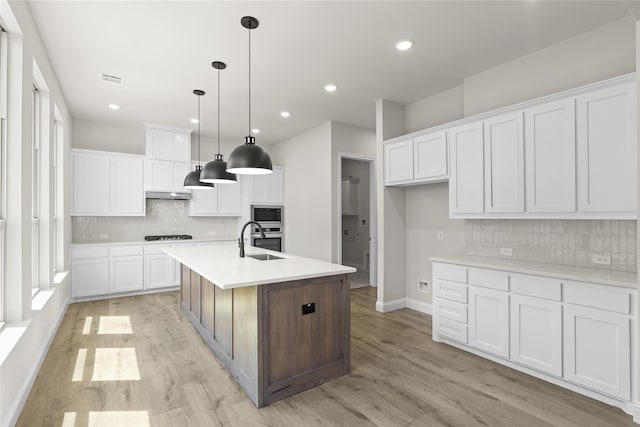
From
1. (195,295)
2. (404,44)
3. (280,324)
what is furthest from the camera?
(195,295)

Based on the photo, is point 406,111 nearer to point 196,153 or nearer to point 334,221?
point 334,221

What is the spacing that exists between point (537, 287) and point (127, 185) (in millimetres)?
5722

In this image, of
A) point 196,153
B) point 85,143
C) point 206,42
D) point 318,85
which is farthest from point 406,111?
point 85,143

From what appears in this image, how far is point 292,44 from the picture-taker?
296 centimetres

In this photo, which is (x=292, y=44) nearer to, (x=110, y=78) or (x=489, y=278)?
(x=110, y=78)

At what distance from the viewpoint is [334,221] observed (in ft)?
17.2

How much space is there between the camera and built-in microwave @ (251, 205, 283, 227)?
6465 millimetres

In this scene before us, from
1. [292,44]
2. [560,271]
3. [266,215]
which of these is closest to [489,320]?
[560,271]

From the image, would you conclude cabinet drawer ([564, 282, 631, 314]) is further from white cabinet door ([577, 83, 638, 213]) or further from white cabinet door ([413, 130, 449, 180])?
white cabinet door ([413, 130, 449, 180])

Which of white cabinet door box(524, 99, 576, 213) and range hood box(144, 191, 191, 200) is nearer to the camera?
white cabinet door box(524, 99, 576, 213)

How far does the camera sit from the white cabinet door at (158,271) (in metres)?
5.32

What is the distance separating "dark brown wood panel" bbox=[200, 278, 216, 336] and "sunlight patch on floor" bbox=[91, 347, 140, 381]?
2.21ft

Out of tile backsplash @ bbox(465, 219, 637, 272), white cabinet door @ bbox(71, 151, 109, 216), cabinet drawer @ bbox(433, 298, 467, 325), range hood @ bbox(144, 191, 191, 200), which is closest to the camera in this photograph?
tile backsplash @ bbox(465, 219, 637, 272)

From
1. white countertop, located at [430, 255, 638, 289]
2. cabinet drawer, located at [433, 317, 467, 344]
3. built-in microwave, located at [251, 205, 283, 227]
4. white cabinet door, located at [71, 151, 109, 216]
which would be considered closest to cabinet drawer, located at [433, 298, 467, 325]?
cabinet drawer, located at [433, 317, 467, 344]
